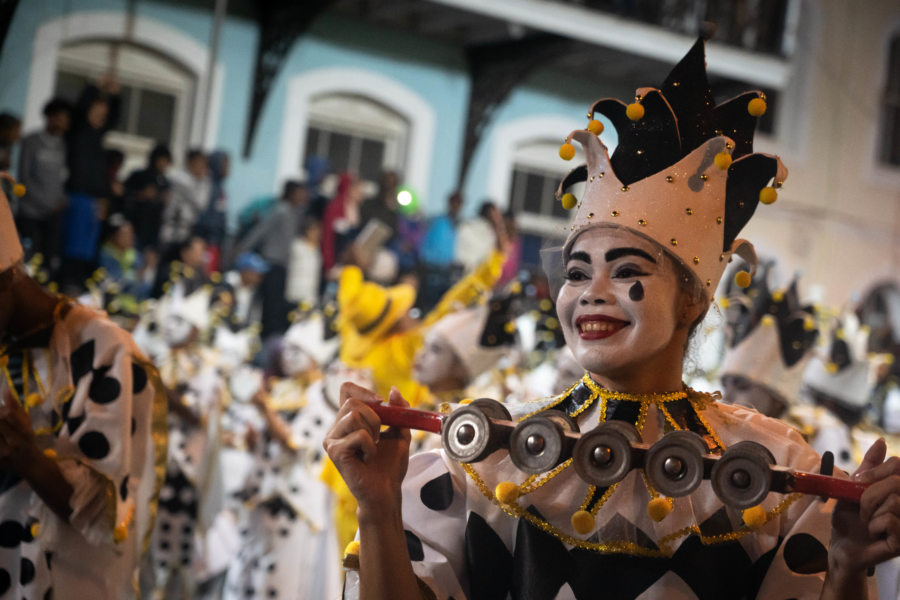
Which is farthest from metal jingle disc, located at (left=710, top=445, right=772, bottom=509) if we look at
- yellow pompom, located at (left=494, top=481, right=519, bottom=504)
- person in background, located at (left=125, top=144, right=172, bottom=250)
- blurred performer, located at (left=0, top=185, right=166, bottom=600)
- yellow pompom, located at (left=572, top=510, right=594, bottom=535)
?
person in background, located at (left=125, top=144, right=172, bottom=250)

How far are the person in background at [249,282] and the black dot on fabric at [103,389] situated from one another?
25.1ft

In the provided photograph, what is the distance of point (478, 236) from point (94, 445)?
9.59 meters

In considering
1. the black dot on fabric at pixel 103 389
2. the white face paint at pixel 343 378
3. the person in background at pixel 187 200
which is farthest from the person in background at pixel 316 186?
the black dot on fabric at pixel 103 389

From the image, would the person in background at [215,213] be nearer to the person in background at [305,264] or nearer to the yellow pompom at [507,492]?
the person in background at [305,264]

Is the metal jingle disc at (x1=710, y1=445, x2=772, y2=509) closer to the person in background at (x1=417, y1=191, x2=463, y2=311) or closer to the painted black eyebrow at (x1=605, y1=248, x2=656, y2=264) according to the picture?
the painted black eyebrow at (x1=605, y1=248, x2=656, y2=264)

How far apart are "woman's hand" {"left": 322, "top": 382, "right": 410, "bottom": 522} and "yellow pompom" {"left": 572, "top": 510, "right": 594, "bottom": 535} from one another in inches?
15.2

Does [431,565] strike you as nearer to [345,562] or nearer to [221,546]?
[345,562]

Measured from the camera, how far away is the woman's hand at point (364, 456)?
8.05ft

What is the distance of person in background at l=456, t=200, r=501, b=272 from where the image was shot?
13.1m

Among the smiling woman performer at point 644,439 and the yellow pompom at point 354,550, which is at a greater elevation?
the smiling woman performer at point 644,439

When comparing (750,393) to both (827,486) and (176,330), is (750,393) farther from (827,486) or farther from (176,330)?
(176,330)

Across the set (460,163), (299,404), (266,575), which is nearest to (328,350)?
(299,404)

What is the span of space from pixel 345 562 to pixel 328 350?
281 inches

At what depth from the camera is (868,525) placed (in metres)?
2.23
